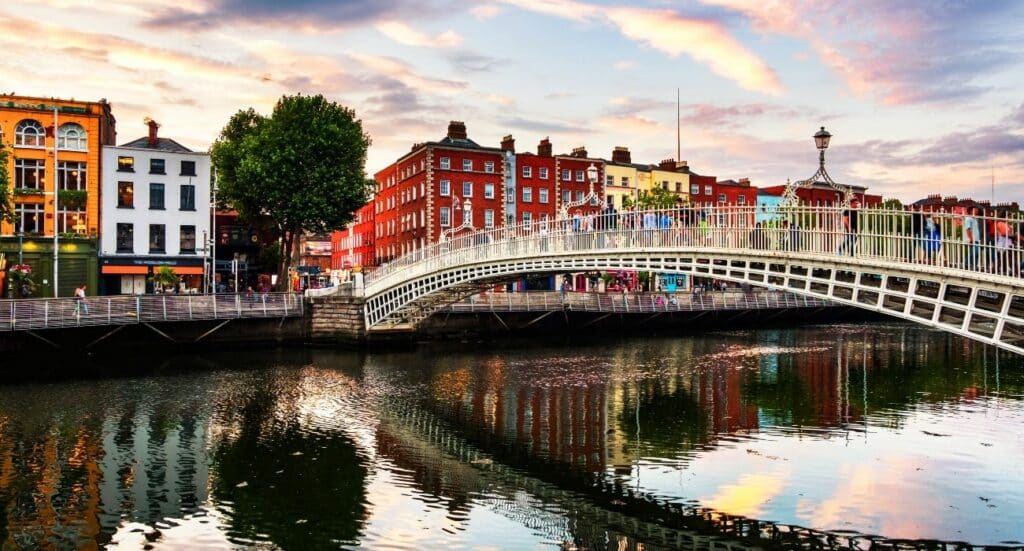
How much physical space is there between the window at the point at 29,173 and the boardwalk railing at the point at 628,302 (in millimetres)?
25677

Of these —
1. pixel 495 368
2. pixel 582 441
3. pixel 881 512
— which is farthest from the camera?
pixel 495 368

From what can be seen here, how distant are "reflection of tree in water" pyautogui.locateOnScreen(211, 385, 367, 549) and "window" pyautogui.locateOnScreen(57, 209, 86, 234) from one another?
32.5 m

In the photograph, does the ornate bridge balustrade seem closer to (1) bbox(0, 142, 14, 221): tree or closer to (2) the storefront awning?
(1) bbox(0, 142, 14, 221): tree

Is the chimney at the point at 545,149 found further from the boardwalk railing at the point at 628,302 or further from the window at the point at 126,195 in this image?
the window at the point at 126,195

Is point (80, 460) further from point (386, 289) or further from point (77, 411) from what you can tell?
point (386, 289)

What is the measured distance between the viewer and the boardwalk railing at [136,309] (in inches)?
1287

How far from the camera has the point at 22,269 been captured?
130 ft

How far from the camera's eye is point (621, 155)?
263ft

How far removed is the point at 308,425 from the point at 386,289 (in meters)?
18.3

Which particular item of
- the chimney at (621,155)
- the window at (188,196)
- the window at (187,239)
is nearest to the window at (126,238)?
the window at (187,239)

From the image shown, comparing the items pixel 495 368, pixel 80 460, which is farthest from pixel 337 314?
pixel 80 460

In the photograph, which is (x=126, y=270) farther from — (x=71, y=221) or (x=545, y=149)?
(x=545, y=149)

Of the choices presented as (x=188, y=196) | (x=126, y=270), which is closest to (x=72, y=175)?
(x=126, y=270)

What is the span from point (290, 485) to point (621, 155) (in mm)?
67873
